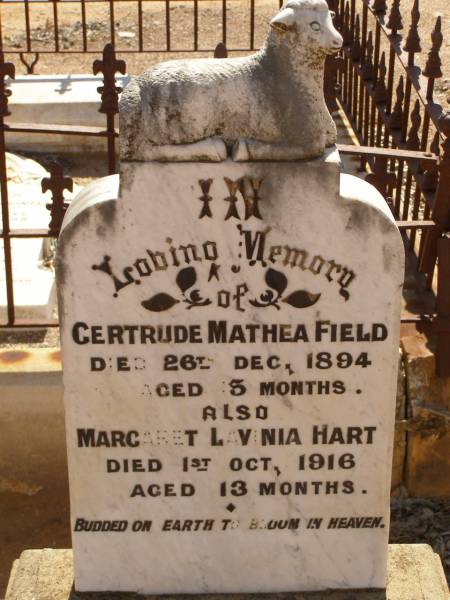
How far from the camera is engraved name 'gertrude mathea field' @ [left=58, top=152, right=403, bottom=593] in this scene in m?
3.14

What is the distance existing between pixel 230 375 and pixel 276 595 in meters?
0.78

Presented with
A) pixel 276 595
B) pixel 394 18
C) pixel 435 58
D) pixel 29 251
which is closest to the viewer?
pixel 276 595

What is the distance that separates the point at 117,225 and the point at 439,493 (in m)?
2.22

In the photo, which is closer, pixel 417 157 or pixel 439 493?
pixel 417 157

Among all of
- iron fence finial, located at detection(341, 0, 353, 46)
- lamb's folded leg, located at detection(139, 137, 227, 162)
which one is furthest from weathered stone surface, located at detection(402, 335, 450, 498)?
iron fence finial, located at detection(341, 0, 353, 46)

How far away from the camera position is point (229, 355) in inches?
131

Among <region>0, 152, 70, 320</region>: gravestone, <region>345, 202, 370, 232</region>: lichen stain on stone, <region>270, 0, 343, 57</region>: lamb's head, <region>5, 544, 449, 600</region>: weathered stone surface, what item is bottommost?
<region>5, 544, 449, 600</region>: weathered stone surface

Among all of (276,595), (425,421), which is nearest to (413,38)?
(425,421)

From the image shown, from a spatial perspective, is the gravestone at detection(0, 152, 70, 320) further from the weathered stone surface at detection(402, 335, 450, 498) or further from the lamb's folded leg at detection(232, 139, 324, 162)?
the lamb's folded leg at detection(232, 139, 324, 162)

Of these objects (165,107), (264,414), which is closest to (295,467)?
(264,414)

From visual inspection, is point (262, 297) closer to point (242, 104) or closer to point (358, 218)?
point (358, 218)

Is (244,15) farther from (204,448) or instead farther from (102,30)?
(204,448)

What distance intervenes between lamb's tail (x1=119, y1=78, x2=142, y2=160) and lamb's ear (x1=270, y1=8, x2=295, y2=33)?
1.36 ft

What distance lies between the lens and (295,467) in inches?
136
